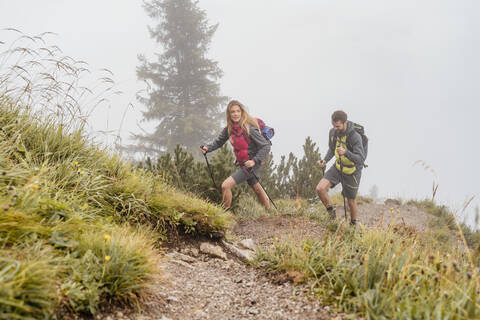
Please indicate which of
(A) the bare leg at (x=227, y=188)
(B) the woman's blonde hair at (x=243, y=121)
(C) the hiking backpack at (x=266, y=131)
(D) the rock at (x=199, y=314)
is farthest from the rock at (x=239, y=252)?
(C) the hiking backpack at (x=266, y=131)

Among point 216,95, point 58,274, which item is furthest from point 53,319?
point 216,95

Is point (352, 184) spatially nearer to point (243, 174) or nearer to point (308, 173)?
point (243, 174)

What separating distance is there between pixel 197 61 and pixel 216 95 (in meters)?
3.13

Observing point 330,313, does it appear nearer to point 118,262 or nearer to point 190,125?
point 118,262

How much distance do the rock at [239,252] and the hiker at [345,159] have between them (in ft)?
8.80

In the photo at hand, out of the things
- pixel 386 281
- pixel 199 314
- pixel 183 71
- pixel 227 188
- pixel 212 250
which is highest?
pixel 183 71

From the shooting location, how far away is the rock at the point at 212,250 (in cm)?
419

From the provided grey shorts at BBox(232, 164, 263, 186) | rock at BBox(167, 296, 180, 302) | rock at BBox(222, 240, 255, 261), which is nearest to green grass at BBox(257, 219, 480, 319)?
rock at BBox(222, 240, 255, 261)

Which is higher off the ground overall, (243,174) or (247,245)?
(243,174)

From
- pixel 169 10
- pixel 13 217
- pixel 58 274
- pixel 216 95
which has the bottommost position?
pixel 58 274

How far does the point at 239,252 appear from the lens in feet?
14.4

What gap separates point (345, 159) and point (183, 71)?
67.9 ft

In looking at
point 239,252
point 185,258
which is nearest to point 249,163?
point 239,252

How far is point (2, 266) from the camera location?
5.92 ft
